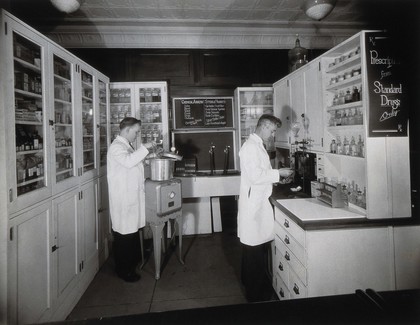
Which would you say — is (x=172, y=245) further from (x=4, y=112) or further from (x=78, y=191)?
(x=4, y=112)

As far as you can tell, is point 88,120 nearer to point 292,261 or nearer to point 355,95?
point 292,261

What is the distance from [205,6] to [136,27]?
1286 millimetres

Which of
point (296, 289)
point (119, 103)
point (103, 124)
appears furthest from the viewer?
point (119, 103)

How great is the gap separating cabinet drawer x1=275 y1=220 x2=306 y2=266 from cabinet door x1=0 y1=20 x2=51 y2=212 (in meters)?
2.05

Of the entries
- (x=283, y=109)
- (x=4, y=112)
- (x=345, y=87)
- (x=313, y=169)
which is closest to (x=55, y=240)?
(x=4, y=112)

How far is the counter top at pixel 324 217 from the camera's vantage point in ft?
6.54

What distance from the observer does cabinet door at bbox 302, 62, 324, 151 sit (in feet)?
9.06

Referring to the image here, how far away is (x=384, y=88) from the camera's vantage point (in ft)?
6.63

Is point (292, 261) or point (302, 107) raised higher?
point (302, 107)

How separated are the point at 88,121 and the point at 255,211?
2322 mm

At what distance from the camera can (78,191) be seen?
110 inches

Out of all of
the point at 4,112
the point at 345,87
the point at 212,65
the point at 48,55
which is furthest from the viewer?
the point at 212,65

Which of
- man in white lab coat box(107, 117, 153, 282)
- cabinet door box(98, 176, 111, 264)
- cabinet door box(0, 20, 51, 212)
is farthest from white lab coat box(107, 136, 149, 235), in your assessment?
cabinet door box(0, 20, 51, 212)

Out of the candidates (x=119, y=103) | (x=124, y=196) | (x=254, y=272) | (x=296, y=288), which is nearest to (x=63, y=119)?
(x=124, y=196)
